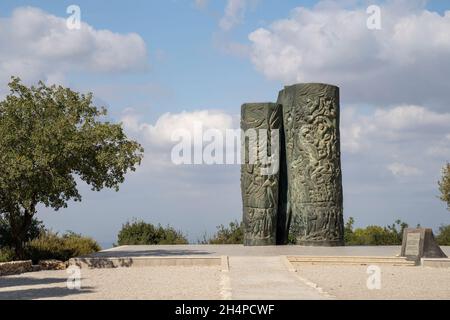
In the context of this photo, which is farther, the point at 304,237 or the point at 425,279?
the point at 304,237

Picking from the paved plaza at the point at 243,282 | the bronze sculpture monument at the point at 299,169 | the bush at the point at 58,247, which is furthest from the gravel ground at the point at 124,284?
the bronze sculpture monument at the point at 299,169

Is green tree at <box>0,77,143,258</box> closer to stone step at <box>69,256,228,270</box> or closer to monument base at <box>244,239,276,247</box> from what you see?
stone step at <box>69,256,228,270</box>

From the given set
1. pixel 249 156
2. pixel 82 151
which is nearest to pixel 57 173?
pixel 82 151

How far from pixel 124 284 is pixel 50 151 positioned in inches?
182

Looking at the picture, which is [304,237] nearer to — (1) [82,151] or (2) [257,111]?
(2) [257,111]

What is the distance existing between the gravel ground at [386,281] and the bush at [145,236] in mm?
10234

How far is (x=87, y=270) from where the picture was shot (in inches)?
611

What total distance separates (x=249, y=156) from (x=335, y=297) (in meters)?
9.72

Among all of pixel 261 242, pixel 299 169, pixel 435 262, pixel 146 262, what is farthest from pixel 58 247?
pixel 435 262

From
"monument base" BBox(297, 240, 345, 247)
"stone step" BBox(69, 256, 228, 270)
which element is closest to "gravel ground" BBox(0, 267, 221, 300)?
"stone step" BBox(69, 256, 228, 270)

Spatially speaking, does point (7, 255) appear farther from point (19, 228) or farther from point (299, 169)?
point (299, 169)

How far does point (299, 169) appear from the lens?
19328 millimetres
